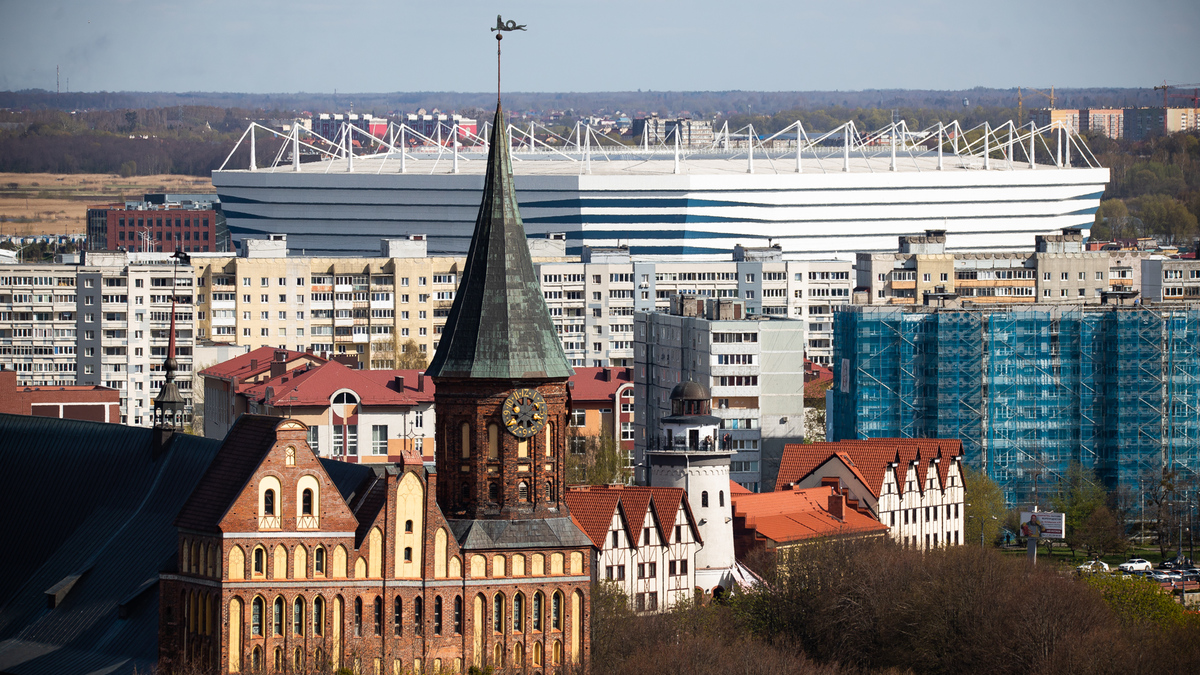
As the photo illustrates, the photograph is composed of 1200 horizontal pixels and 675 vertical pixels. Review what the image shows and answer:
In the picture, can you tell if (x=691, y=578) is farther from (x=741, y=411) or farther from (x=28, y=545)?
(x=741, y=411)

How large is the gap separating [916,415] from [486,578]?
93.1m

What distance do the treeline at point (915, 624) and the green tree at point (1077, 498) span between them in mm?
45183

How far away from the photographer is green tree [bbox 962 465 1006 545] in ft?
500

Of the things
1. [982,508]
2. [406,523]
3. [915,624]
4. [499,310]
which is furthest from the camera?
[982,508]

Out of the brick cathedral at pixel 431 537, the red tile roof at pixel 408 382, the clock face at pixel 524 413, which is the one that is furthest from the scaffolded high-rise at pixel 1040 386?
the clock face at pixel 524 413

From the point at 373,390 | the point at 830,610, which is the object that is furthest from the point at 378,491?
the point at 373,390

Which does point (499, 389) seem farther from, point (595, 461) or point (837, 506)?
point (595, 461)

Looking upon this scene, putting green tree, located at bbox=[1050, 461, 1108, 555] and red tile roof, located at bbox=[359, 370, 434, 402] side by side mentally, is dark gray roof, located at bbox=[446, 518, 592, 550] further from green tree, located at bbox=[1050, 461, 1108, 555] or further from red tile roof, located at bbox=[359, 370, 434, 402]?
green tree, located at bbox=[1050, 461, 1108, 555]

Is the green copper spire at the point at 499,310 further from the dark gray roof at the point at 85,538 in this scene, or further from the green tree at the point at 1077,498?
the green tree at the point at 1077,498

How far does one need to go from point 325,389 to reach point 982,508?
131 feet

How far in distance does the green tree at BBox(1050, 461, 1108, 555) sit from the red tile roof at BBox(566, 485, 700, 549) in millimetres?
47483

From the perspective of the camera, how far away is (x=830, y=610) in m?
→ 106

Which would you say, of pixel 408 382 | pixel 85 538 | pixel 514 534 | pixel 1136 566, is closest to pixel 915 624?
pixel 514 534

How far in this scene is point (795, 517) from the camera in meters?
130
